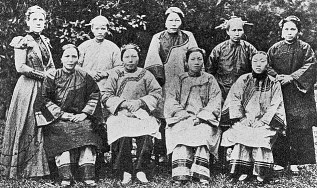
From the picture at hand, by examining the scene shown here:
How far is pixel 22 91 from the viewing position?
446 centimetres

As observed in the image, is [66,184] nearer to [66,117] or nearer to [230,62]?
[66,117]

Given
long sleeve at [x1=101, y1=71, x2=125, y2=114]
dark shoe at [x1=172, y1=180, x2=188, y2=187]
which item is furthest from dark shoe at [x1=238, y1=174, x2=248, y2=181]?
long sleeve at [x1=101, y1=71, x2=125, y2=114]

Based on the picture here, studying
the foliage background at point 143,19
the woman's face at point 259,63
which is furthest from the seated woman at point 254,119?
the foliage background at point 143,19

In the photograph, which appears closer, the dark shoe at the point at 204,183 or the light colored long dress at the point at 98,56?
the dark shoe at the point at 204,183

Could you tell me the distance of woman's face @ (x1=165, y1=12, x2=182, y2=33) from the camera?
469 cm

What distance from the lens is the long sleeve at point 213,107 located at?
445 cm

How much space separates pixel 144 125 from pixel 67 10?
4.61ft

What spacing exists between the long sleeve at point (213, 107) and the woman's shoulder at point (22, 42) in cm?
165

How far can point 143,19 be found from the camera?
489cm

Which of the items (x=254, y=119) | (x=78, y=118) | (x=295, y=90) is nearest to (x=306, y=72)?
(x=295, y=90)

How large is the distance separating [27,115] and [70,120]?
415mm

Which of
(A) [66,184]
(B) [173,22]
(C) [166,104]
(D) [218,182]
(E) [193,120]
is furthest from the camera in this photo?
(B) [173,22]

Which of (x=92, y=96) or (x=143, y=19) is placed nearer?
(x=92, y=96)

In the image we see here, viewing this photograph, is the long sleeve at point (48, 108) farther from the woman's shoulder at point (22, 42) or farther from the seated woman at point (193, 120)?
the seated woman at point (193, 120)
